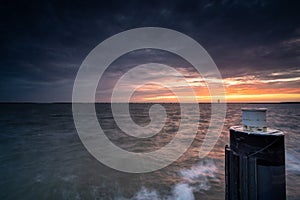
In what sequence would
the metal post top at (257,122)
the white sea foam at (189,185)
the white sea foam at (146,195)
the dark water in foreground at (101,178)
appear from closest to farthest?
the metal post top at (257,122) < the white sea foam at (146,195) < the white sea foam at (189,185) < the dark water in foreground at (101,178)

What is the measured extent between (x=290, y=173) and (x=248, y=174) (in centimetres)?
893

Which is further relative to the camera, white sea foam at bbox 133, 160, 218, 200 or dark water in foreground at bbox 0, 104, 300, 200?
dark water in foreground at bbox 0, 104, 300, 200

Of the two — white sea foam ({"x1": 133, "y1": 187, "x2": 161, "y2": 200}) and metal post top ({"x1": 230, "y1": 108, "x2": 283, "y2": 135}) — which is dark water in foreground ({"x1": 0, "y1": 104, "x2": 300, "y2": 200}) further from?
metal post top ({"x1": 230, "y1": 108, "x2": 283, "y2": 135})

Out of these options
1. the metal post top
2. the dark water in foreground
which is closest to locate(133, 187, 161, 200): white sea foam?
the dark water in foreground

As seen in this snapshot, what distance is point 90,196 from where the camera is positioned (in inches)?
262

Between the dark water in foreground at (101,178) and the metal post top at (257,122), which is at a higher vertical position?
the metal post top at (257,122)

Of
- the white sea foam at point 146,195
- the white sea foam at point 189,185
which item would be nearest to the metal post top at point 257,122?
the white sea foam at point 189,185

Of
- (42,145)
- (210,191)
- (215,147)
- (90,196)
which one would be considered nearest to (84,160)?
(90,196)

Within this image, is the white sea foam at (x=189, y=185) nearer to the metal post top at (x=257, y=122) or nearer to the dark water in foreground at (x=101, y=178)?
the dark water in foreground at (x=101, y=178)

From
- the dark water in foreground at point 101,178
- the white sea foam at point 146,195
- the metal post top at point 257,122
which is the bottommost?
the white sea foam at point 146,195

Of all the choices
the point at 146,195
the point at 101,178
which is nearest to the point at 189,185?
the point at 146,195

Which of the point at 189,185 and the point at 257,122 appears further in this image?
the point at 189,185

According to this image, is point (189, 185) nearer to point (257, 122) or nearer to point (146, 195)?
point (146, 195)

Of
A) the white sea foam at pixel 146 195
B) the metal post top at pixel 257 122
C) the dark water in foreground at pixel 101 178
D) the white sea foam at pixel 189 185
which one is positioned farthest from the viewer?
the dark water in foreground at pixel 101 178
